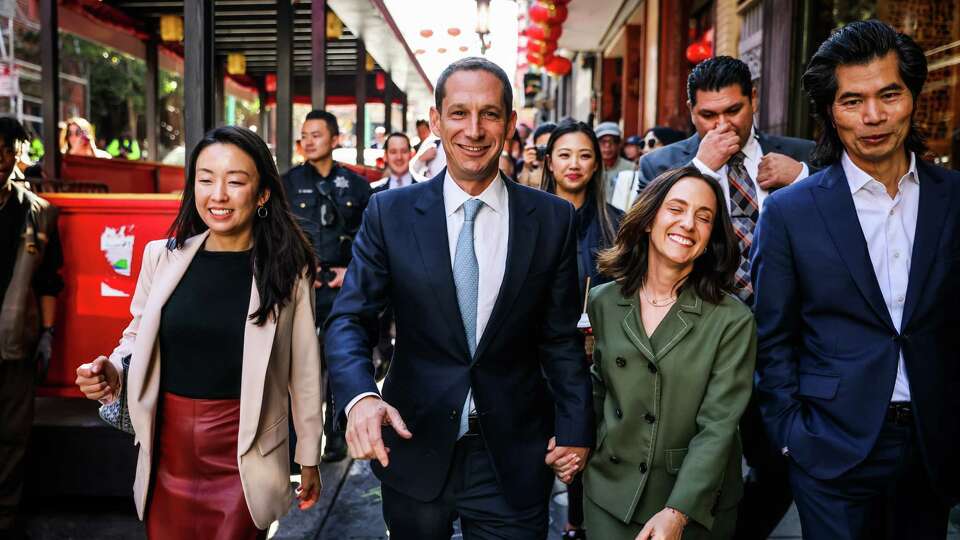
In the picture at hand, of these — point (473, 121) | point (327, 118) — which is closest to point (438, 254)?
point (473, 121)

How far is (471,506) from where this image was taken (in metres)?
2.57

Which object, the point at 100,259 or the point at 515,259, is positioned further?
the point at 100,259

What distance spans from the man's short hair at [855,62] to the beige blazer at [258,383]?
80.1 inches

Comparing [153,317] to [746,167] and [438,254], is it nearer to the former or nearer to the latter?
[438,254]

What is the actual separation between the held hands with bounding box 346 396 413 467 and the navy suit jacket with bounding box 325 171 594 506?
12cm

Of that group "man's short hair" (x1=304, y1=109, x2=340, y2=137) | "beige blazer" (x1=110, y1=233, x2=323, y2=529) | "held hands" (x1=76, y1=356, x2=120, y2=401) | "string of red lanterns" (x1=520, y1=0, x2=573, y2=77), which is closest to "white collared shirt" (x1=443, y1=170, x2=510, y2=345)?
"beige blazer" (x1=110, y1=233, x2=323, y2=529)

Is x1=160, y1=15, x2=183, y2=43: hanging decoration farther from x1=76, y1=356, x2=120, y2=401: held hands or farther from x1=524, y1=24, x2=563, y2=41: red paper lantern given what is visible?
x1=76, y1=356, x2=120, y2=401: held hands

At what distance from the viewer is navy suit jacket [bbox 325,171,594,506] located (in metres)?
2.48

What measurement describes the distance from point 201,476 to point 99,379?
1.68 feet

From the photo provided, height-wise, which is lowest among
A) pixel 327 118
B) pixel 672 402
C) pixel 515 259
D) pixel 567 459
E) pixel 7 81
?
pixel 567 459

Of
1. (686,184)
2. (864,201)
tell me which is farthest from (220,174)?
(864,201)

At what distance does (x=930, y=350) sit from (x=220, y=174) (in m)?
2.54

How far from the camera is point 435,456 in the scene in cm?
251

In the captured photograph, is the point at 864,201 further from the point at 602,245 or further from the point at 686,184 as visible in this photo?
the point at 602,245
